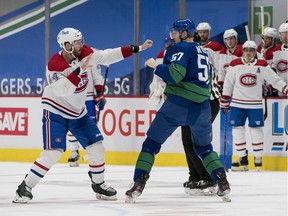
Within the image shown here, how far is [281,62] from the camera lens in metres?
11.7

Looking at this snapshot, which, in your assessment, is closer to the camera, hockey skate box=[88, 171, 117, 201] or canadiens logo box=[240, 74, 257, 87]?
hockey skate box=[88, 171, 117, 201]

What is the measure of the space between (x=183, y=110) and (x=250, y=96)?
3920mm

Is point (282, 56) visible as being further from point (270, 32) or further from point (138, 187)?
point (138, 187)

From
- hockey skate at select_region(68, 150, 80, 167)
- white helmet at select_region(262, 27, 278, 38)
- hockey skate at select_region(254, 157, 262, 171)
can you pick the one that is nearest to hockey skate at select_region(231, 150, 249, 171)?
hockey skate at select_region(254, 157, 262, 171)

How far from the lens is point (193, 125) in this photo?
775cm

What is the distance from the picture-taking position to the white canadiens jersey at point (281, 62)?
11.7 meters

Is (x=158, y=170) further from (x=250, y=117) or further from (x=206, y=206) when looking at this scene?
(x=206, y=206)

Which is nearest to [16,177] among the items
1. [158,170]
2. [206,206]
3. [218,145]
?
[158,170]

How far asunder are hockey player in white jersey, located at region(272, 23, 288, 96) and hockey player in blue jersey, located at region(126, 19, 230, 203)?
159 inches

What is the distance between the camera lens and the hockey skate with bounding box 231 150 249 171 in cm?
1147

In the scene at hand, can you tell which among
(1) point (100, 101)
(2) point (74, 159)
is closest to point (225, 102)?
(1) point (100, 101)

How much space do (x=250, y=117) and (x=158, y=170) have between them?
1.17 metres

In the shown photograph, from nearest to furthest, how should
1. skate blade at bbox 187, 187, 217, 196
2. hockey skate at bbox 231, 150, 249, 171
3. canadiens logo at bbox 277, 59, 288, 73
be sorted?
skate blade at bbox 187, 187, 217, 196, hockey skate at bbox 231, 150, 249, 171, canadiens logo at bbox 277, 59, 288, 73

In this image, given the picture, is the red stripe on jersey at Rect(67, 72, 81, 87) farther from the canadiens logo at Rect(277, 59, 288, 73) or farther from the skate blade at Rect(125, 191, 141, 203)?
the canadiens logo at Rect(277, 59, 288, 73)
